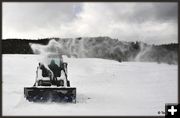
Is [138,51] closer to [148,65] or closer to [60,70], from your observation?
[148,65]

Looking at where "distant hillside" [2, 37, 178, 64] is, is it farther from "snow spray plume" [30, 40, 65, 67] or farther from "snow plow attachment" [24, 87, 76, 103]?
"snow plow attachment" [24, 87, 76, 103]

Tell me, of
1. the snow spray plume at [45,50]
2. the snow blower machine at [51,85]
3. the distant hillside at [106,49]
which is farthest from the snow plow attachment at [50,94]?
the distant hillside at [106,49]

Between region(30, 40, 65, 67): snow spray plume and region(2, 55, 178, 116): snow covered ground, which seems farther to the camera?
region(30, 40, 65, 67): snow spray plume

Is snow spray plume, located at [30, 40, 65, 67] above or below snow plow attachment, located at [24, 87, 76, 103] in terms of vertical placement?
above

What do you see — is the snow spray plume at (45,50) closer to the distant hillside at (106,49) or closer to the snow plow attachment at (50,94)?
the distant hillside at (106,49)

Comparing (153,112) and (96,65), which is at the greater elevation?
(96,65)

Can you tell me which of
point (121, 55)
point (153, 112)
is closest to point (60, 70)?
point (121, 55)

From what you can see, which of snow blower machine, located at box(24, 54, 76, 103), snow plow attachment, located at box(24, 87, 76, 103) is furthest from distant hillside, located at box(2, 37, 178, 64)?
snow plow attachment, located at box(24, 87, 76, 103)
